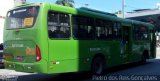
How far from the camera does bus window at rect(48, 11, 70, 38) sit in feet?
38.9

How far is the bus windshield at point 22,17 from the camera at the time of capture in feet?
39.0

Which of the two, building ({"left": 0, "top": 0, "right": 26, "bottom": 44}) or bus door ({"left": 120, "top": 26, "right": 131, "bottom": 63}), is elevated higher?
building ({"left": 0, "top": 0, "right": 26, "bottom": 44})

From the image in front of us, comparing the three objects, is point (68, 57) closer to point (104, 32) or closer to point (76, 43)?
point (76, 43)

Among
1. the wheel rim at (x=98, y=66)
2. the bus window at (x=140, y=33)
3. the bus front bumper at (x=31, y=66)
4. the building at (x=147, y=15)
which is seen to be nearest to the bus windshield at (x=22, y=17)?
the bus front bumper at (x=31, y=66)

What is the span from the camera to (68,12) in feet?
41.4

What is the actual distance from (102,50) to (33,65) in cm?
430

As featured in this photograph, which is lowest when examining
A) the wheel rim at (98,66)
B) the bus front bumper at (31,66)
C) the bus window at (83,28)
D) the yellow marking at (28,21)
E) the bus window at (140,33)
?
the wheel rim at (98,66)

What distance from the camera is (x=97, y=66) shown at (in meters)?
14.7

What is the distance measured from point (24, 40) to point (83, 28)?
2.63 metres

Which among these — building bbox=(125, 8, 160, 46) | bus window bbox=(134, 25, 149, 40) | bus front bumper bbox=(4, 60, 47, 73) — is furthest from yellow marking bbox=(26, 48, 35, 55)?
building bbox=(125, 8, 160, 46)

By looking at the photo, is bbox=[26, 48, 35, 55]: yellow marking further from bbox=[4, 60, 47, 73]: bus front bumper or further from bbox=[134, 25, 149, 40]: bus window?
bbox=[134, 25, 149, 40]: bus window

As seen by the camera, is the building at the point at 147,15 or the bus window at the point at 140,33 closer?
the bus window at the point at 140,33

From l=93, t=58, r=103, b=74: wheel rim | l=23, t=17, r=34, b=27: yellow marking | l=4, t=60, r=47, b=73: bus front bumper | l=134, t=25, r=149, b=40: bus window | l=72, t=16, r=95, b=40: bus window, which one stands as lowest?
l=93, t=58, r=103, b=74: wheel rim

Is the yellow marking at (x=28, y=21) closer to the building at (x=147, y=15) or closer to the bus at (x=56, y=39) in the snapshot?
the bus at (x=56, y=39)
